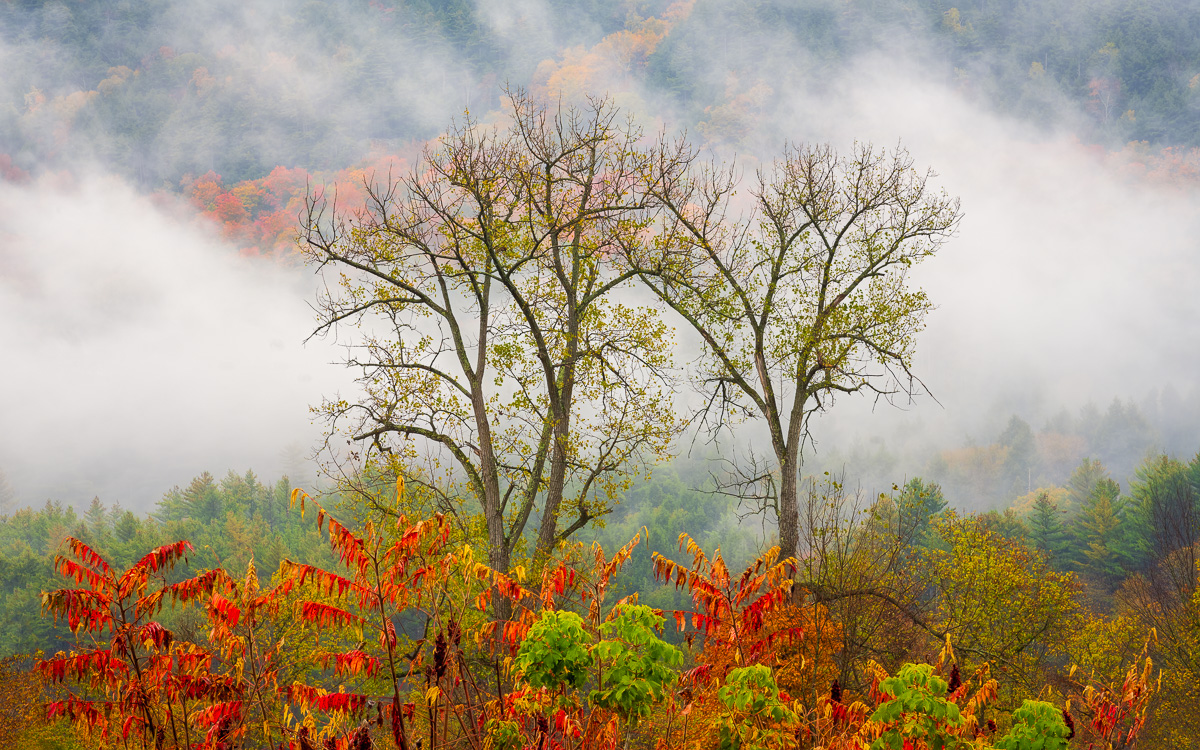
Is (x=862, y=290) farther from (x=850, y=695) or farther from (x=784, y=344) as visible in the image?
(x=850, y=695)

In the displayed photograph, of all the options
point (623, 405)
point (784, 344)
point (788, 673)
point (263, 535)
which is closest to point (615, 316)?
point (623, 405)

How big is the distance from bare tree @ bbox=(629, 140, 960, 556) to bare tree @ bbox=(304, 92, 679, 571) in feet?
3.06

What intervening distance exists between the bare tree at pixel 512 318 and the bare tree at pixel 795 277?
0.93m

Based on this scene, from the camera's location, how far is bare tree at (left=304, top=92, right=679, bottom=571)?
47.4 feet

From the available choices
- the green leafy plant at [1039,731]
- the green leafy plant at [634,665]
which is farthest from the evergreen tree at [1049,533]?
the green leafy plant at [634,665]

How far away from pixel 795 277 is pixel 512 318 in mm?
6474

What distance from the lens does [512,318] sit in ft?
52.7

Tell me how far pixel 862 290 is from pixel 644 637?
1234 cm

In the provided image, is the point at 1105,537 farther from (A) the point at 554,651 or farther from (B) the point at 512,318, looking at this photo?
(A) the point at 554,651

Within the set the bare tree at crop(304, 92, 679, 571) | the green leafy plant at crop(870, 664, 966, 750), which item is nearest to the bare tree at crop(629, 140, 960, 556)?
the bare tree at crop(304, 92, 679, 571)

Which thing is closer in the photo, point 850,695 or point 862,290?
point 850,695

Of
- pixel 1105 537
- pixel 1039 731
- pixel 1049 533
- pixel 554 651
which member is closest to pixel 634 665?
pixel 554 651

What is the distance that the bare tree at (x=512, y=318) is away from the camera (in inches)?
569

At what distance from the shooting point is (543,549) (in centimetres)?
1440
